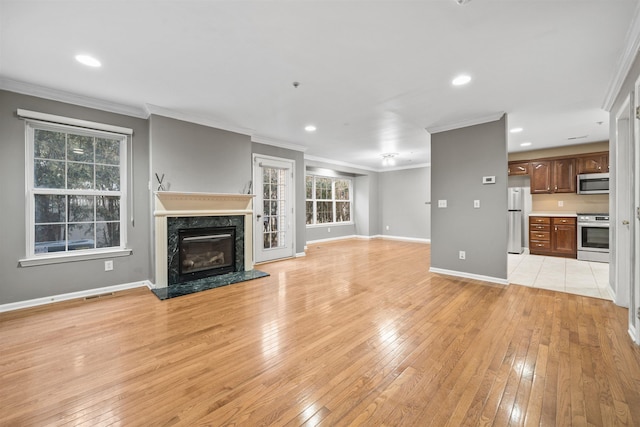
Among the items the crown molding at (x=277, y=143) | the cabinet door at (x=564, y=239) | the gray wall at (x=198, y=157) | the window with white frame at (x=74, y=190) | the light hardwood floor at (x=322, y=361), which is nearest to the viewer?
the light hardwood floor at (x=322, y=361)

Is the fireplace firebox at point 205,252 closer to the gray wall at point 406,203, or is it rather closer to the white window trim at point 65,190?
the white window trim at point 65,190

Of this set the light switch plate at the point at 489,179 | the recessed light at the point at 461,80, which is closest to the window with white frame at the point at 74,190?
Result: the recessed light at the point at 461,80

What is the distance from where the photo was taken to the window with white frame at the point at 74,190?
3219mm

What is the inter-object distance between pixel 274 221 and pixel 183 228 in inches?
82.1

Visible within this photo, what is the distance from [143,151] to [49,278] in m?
1.97

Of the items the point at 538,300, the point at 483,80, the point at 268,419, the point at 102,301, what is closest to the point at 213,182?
the point at 102,301

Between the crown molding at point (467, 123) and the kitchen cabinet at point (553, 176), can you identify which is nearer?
the crown molding at point (467, 123)

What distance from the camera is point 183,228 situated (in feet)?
13.3

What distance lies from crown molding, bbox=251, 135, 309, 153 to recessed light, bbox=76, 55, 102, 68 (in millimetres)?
2724

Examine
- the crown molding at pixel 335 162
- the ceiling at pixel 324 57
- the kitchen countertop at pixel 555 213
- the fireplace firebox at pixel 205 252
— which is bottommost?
the fireplace firebox at pixel 205 252

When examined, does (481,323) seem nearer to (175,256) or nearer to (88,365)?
(88,365)

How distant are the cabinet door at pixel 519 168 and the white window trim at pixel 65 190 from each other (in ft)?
26.6

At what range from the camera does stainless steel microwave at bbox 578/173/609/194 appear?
5.61 metres

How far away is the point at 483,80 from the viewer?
298 cm
